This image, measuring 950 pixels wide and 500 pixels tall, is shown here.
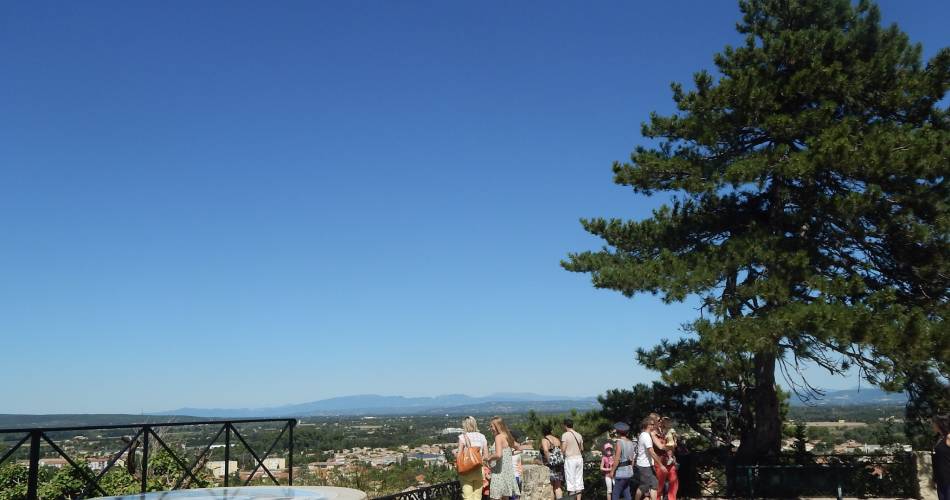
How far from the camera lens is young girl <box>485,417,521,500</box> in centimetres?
985

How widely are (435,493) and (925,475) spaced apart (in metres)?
8.61

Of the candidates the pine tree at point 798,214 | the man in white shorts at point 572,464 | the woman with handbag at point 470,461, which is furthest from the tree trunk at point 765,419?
the woman with handbag at point 470,461

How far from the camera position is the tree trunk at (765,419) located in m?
14.0

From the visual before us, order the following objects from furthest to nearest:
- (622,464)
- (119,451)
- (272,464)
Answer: (272,464)
(622,464)
(119,451)

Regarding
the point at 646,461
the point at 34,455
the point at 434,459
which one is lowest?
the point at 434,459

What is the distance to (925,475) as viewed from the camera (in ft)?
41.9

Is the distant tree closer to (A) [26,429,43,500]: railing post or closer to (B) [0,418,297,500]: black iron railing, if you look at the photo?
(B) [0,418,297,500]: black iron railing

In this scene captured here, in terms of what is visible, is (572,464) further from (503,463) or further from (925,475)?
(925,475)

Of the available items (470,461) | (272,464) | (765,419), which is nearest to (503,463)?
(470,461)

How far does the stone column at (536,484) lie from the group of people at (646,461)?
11.5ft

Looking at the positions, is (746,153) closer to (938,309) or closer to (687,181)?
(687,181)

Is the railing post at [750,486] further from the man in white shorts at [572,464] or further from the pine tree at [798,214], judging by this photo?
the man in white shorts at [572,464]

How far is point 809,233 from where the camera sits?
14.0 m

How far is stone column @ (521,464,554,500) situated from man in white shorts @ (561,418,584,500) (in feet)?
8.41
